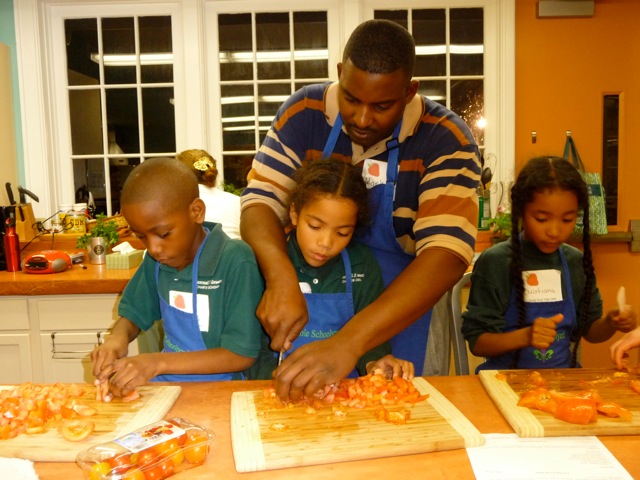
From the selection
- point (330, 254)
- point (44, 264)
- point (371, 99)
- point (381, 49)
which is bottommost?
point (44, 264)

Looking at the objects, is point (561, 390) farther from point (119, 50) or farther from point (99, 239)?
point (119, 50)

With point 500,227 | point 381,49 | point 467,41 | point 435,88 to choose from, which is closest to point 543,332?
point 381,49

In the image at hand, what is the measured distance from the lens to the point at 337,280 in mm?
1617

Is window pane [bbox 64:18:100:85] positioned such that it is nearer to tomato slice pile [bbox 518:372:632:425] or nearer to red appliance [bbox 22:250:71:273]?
red appliance [bbox 22:250:71:273]

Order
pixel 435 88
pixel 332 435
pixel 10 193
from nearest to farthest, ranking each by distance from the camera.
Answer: pixel 332 435
pixel 10 193
pixel 435 88

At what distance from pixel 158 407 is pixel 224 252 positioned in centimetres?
48

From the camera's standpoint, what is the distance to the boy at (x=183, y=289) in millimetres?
1410

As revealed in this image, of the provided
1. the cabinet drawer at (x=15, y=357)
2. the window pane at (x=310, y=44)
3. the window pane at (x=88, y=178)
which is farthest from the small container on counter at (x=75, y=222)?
the window pane at (x=310, y=44)

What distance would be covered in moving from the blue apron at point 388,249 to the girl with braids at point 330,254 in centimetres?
4

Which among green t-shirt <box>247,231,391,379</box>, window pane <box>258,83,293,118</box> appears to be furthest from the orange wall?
green t-shirt <box>247,231,391,379</box>

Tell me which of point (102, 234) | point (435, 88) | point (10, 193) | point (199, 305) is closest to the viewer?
point (199, 305)

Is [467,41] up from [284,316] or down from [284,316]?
up

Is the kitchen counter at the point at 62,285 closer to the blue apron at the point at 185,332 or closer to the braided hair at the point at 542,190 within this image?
the blue apron at the point at 185,332

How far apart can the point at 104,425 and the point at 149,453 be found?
0.24m
